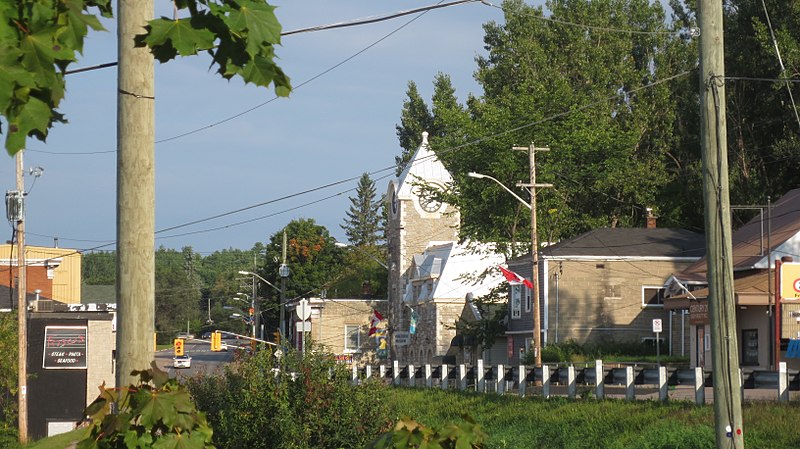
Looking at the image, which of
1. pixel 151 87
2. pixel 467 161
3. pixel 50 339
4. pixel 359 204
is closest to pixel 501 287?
pixel 467 161

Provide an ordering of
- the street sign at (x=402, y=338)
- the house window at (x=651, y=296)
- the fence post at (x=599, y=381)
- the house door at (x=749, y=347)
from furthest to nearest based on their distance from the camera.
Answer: the street sign at (x=402, y=338), the house window at (x=651, y=296), the house door at (x=749, y=347), the fence post at (x=599, y=381)

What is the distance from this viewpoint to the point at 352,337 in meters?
93.4

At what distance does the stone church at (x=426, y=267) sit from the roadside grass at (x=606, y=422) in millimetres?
33755

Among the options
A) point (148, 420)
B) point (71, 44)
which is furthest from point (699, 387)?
point (71, 44)

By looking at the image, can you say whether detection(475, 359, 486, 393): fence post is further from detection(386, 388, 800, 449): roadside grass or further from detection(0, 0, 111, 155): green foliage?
detection(0, 0, 111, 155): green foliage

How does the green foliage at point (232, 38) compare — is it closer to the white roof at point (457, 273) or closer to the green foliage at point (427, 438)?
the green foliage at point (427, 438)

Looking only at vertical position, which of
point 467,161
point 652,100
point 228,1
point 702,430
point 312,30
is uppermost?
point 652,100

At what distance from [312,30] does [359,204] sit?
471 ft

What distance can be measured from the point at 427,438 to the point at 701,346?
132 feet

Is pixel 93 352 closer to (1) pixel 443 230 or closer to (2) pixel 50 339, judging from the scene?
(2) pixel 50 339

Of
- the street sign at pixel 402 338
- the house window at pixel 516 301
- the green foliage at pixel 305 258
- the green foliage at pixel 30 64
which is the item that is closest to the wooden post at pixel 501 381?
the house window at pixel 516 301

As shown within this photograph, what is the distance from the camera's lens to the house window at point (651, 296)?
189 feet

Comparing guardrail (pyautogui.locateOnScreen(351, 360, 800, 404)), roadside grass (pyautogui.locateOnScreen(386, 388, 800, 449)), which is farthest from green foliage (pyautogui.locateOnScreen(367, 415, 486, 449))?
guardrail (pyautogui.locateOnScreen(351, 360, 800, 404))

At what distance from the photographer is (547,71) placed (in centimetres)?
8106
